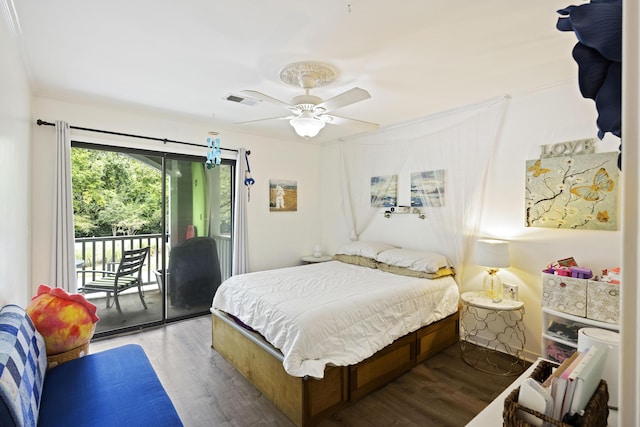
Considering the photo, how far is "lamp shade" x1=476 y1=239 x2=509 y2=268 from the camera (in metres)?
2.91

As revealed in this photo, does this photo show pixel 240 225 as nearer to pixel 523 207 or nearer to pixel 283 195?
pixel 283 195

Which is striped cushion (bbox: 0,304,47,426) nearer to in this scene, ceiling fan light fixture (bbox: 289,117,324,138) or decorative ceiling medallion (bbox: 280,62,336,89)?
ceiling fan light fixture (bbox: 289,117,324,138)

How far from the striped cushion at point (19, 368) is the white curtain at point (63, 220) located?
1641mm

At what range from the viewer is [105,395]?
163 centimetres

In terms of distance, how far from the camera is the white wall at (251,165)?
3.13 meters

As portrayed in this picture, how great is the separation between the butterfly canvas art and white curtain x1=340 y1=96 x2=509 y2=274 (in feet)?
1.48

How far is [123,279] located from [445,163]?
4.36 meters

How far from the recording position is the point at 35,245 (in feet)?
10.2

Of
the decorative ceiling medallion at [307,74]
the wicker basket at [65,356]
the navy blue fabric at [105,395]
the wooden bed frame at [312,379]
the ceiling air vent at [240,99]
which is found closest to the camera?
the navy blue fabric at [105,395]

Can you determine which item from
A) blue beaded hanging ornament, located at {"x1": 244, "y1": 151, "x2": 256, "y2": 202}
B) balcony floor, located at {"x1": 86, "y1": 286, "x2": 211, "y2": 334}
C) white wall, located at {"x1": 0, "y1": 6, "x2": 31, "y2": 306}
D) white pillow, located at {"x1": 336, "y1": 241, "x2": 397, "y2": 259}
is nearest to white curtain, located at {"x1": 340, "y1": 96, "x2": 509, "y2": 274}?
white pillow, located at {"x1": 336, "y1": 241, "x2": 397, "y2": 259}

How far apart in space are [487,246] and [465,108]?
4.88ft

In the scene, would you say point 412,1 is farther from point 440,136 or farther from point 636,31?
point 440,136

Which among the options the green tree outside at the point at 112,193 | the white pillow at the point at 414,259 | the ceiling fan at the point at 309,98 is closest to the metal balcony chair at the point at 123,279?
the green tree outside at the point at 112,193

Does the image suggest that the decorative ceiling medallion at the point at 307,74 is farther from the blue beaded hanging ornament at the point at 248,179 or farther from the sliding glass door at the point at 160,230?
the sliding glass door at the point at 160,230
